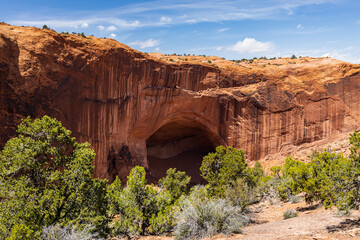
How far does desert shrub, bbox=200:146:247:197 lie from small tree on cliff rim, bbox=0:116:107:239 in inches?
258

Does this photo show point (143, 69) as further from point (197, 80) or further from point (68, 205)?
point (68, 205)

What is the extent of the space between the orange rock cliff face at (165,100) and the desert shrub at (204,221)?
Result: 35.9ft

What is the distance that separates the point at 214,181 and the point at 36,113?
35.6ft

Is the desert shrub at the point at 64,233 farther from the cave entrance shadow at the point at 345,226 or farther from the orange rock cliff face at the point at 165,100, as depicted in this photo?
the orange rock cliff face at the point at 165,100

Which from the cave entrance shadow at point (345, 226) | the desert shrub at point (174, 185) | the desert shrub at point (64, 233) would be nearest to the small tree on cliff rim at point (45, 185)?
the desert shrub at point (64, 233)

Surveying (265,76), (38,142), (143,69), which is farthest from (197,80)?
(38,142)

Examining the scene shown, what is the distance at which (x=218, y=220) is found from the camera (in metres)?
10.4

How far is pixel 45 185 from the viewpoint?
841cm

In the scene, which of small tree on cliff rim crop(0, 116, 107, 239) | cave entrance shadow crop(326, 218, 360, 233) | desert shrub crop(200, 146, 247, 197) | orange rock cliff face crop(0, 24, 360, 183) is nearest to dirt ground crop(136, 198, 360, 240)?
cave entrance shadow crop(326, 218, 360, 233)

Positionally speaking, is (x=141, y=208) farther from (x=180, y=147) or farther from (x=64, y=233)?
(x=180, y=147)

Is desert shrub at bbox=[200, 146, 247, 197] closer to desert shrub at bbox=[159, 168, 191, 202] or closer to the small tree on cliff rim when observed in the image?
desert shrub at bbox=[159, 168, 191, 202]

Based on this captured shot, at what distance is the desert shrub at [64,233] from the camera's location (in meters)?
7.45

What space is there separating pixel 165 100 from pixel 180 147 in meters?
8.38

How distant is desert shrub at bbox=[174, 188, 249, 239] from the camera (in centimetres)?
1010
